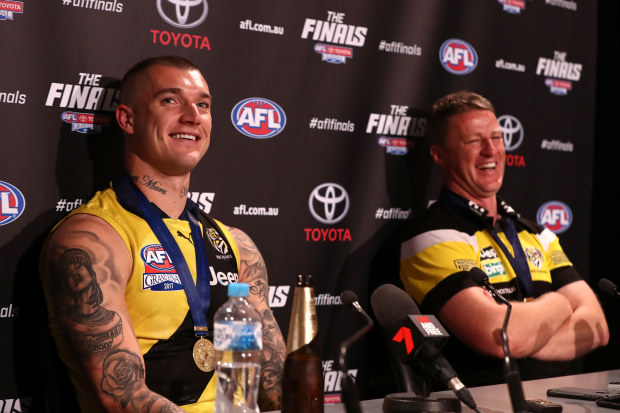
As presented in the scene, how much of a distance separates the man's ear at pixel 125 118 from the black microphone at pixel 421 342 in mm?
1340

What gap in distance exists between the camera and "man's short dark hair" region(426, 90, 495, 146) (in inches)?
140

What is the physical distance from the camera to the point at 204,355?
256 centimetres

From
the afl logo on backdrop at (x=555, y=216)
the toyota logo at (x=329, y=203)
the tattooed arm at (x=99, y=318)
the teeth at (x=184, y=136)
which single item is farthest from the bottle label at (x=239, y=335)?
the afl logo on backdrop at (x=555, y=216)

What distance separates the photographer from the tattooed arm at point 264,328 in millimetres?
2696

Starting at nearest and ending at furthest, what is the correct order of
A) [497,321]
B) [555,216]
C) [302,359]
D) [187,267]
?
[302,359]
[187,267]
[497,321]
[555,216]

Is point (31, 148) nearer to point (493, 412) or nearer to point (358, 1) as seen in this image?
point (358, 1)

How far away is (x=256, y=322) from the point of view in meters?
1.66

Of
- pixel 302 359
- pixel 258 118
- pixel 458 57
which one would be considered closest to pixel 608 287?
pixel 302 359

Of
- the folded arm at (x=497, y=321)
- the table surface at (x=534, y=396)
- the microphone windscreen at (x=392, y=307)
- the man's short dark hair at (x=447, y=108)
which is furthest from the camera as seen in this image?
the man's short dark hair at (x=447, y=108)

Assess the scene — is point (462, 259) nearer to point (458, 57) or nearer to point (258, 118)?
point (258, 118)

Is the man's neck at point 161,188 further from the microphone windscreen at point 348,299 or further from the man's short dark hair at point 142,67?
the microphone windscreen at point 348,299

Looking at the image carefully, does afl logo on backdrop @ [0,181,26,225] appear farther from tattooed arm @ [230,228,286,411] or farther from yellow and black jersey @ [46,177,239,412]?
tattooed arm @ [230,228,286,411]

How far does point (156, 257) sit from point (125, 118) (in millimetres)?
587

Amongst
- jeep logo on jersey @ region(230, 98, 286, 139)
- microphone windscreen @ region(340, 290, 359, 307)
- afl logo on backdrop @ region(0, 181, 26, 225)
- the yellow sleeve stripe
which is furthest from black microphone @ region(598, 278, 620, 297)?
afl logo on backdrop @ region(0, 181, 26, 225)
